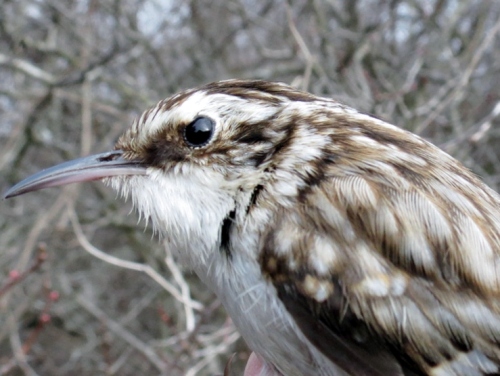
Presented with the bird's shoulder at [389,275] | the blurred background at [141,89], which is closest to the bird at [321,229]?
the bird's shoulder at [389,275]

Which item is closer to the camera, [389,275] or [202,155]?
[389,275]

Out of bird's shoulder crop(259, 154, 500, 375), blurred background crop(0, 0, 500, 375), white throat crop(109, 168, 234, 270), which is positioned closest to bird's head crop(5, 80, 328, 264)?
white throat crop(109, 168, 234, 270)

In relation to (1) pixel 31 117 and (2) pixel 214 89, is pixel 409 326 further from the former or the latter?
(1) pixel 31 117

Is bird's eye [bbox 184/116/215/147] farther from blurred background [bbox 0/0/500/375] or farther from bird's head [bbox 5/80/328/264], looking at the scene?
blurred background [bbox 0/0/500/375]

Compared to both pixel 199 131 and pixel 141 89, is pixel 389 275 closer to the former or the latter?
pixel 199 131

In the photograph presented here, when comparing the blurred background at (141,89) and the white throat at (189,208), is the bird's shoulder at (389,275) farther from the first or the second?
the blurred background at (141,89)

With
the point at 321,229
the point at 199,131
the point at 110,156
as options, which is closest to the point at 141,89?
the point at 110,156
